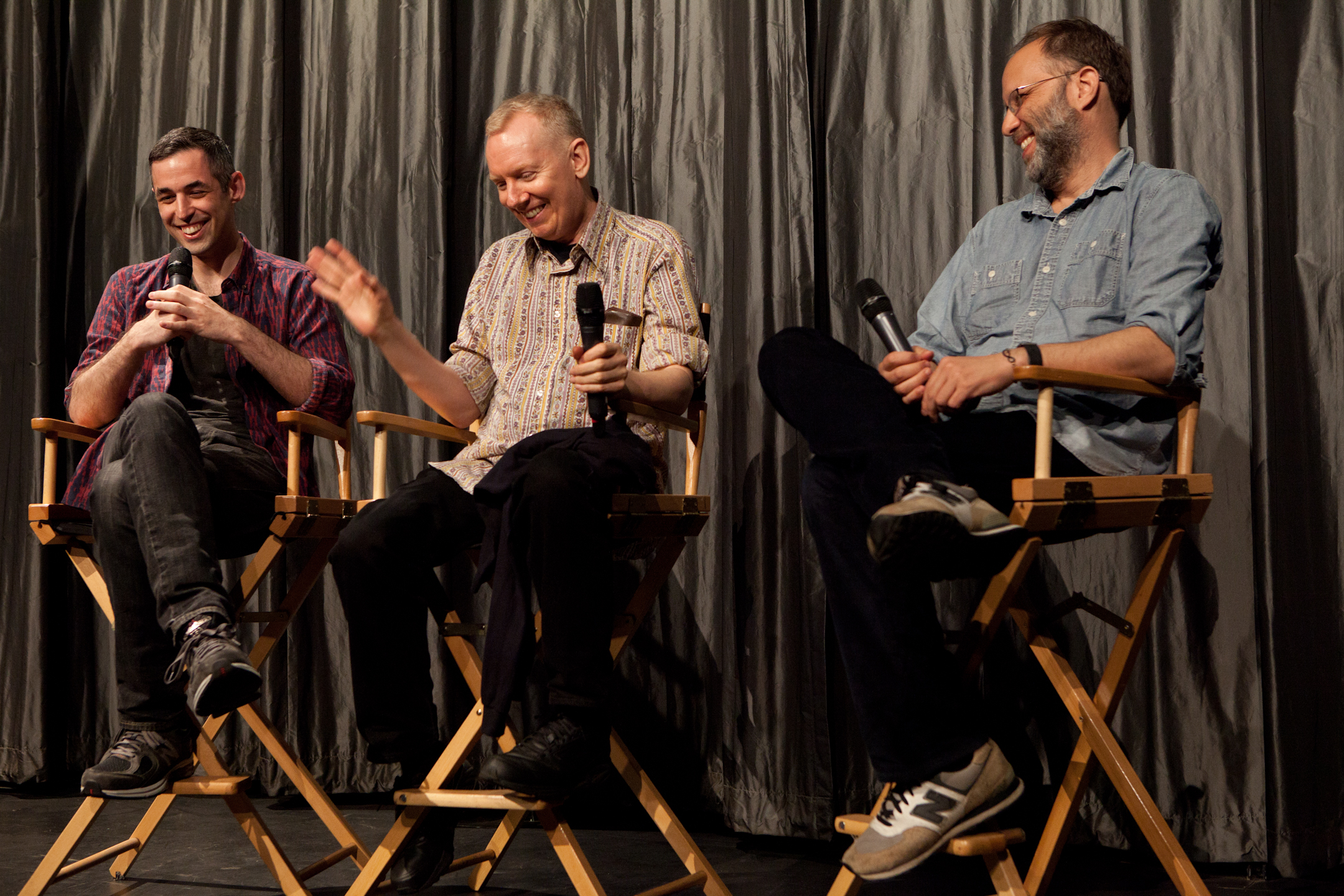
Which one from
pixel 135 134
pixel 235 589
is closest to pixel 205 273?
pixel 235 589

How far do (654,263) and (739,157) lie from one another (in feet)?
2.01

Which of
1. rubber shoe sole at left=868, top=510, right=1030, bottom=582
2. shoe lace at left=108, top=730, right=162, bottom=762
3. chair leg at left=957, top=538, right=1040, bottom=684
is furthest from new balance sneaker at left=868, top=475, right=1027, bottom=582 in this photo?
shoe lace at left=108, top=730, right=162, bottom=762

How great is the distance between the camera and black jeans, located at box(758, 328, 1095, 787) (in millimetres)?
1604

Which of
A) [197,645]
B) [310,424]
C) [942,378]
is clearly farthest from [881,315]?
[197,645]

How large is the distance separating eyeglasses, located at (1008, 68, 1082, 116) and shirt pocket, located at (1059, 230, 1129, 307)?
30 centimetres

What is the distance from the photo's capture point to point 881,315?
1.85m

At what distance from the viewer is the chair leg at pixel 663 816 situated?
2.04m

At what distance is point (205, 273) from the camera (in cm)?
261

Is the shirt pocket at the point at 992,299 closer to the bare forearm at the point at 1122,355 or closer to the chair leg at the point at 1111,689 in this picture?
the bare forearm at the point at 1122,355

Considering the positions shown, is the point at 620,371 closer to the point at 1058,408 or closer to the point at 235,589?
the point at 1058,408

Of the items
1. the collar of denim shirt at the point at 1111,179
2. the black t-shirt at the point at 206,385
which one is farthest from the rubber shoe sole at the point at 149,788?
the collar of denim shirt at the point at 1111,179

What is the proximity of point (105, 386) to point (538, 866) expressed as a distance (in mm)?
1311

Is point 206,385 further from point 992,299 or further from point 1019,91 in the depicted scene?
point 1019,91

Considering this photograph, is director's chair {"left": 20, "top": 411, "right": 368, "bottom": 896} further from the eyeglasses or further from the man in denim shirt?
the eyeglasses
